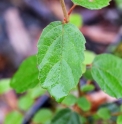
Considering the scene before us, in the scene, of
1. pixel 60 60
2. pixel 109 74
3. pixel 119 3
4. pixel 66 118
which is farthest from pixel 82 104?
pixel 119 3

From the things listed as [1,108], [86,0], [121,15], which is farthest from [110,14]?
[86,0]

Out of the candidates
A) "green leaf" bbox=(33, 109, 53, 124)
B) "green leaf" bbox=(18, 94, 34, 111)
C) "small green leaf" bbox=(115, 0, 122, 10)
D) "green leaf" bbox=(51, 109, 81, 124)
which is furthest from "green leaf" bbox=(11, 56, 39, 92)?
"small green leaf" bbox=(115, 0, 122, 10)

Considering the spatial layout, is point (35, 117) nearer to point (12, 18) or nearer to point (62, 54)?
point (62, 54)

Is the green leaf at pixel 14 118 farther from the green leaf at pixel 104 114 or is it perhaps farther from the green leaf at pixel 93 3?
the green leaf at pixel 93 3

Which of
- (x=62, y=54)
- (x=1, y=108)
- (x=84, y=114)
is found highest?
(x=62, y=54)

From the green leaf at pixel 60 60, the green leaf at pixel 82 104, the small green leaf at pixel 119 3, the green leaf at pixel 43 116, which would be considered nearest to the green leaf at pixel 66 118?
Result: the green leaf at pixel 82 104

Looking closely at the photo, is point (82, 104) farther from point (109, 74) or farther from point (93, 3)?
point (93, 3)

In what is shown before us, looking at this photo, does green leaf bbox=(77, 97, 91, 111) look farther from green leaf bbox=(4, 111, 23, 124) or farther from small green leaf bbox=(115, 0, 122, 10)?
small green leaf bbox=(115, 0, 122, 10)
